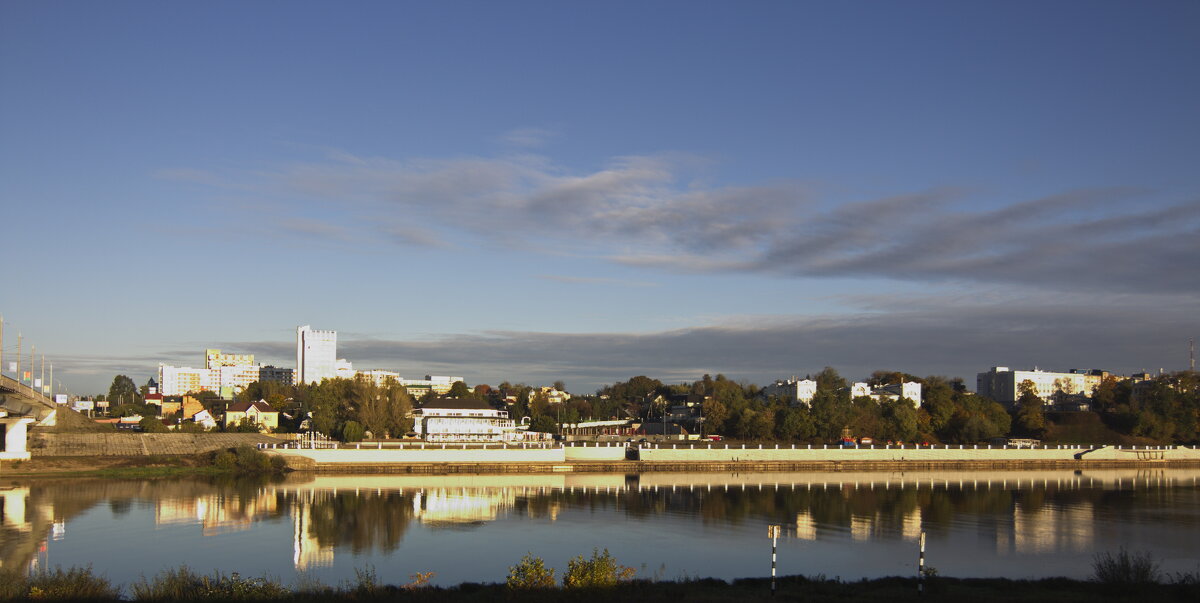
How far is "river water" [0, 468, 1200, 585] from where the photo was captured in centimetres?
2844

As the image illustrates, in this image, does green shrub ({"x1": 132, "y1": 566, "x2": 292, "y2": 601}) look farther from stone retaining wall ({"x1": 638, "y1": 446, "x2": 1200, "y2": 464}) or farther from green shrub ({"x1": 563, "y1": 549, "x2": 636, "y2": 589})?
stone retaining wall ({"x1": 638, "y1": 446, "x2": 1200, "y2": 464})

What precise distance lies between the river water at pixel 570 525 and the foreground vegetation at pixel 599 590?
5.99m

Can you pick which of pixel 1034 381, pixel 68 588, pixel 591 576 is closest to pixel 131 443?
pixel 68 588

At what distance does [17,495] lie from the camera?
45750 millimetres

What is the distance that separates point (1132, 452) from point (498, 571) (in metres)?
75.6

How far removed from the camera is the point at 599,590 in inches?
702

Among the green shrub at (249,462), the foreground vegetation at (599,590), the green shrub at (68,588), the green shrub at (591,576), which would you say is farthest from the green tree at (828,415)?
the green shrub at (68,588)

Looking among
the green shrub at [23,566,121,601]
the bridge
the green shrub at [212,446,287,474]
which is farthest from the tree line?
the green shrub at [23,566,121,601]

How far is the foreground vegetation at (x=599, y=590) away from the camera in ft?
58.6

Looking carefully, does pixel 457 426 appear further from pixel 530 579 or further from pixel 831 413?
pixel 530 579

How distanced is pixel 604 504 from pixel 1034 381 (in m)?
146

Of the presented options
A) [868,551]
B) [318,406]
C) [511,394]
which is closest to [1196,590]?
[868,551]

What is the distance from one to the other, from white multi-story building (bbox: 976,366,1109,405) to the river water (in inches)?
4458

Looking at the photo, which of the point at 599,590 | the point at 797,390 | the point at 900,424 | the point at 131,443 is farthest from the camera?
the point at 797,390
